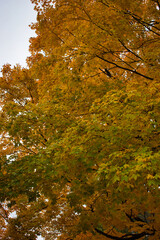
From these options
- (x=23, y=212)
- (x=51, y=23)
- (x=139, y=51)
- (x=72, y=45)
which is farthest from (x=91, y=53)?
(x=23, y=212)

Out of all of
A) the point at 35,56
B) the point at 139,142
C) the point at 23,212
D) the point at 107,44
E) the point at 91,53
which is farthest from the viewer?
the point at 35,56

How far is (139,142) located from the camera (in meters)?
3.74

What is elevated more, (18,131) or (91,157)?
(18,131)

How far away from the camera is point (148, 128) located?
11.4 ft

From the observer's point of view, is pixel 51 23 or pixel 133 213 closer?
pixel 51 23

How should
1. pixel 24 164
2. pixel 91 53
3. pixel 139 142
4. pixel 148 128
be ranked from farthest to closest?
1. pixel 91 53
2. pixel 24 164
3. pixel 139 142
4. pixel 148 128

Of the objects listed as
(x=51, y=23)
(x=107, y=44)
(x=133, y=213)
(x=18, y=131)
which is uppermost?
(x=51, y=23)

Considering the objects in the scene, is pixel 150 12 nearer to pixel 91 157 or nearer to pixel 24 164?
pixel 91 157

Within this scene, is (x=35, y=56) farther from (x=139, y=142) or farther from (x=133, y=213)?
(x=133, y=213)

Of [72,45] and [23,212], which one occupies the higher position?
[72,45]

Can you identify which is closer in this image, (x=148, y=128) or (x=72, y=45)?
(x=148, y=128)

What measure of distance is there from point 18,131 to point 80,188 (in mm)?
2147

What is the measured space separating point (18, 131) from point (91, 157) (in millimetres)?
2131

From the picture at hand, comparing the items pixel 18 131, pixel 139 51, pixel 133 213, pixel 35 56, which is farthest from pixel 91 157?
pixel 35 56
